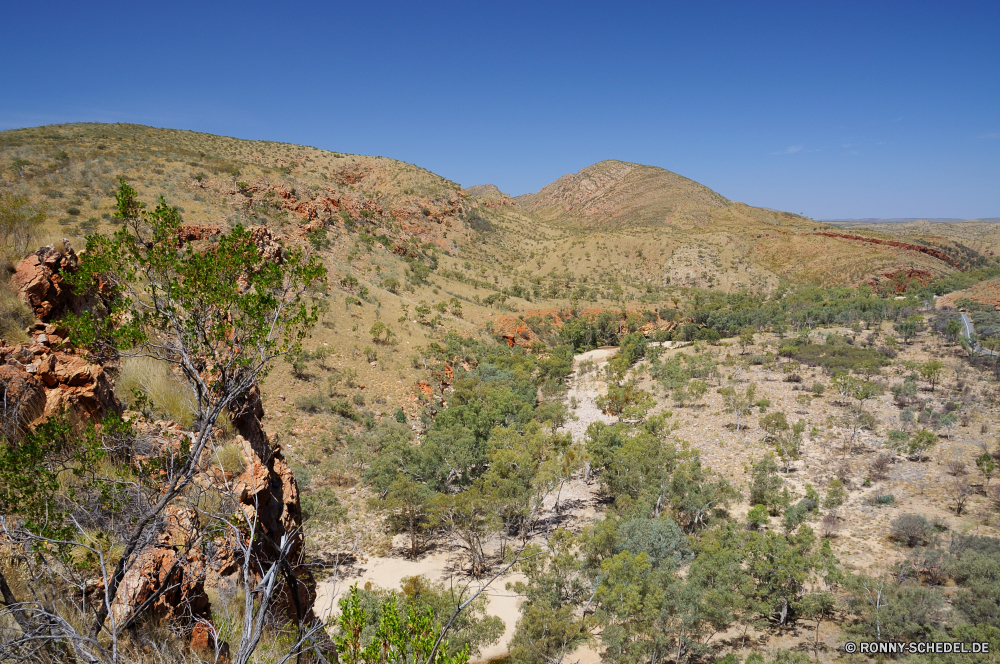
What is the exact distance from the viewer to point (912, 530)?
1427 centimetres

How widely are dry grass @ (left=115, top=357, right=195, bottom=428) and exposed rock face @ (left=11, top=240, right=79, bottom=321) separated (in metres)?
1.33

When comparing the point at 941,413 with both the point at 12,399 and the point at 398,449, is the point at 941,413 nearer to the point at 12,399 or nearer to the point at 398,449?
the point at 398,449

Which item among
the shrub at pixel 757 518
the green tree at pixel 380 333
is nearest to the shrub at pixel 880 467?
the shrub at pixel 757 518

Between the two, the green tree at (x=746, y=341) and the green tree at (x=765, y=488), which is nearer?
the green tree at (x=765, y=488)

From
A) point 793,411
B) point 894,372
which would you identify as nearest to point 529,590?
point 793,411

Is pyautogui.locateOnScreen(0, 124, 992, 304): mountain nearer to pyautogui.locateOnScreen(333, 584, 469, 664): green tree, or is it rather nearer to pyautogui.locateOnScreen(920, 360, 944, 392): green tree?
pyautogui.locateOnScreen(333, 584, 469, 664): green tree

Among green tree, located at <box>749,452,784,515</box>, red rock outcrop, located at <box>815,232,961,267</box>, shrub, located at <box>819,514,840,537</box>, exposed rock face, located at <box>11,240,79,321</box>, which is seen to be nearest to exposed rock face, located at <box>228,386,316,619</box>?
exposed rock face, located at <box>11,240,79,321</box>

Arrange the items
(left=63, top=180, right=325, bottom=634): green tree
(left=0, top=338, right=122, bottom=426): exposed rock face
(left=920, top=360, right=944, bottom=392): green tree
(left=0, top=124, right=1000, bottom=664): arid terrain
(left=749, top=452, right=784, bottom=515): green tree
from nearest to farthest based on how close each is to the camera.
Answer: (left=63, top=180, right=325, bottom=634): green tree, (left=0, top=338, right=122, bottom=426): exposed rock face, (left=0, top=124, right=1000, bottom=664): arid terrain, (left=749, top=452, right=784, bottom=515): green tree, (left=920, top=360, right=944, bottom=392): green tree

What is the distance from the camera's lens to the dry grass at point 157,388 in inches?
297

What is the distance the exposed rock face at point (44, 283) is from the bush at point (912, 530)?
22.6 metres

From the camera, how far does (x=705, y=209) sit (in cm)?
9038

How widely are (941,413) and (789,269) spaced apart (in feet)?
143

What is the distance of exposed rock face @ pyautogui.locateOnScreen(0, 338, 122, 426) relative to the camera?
19.3ft

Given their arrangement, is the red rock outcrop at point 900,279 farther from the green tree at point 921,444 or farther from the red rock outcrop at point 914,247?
the green tree at point 921,444
